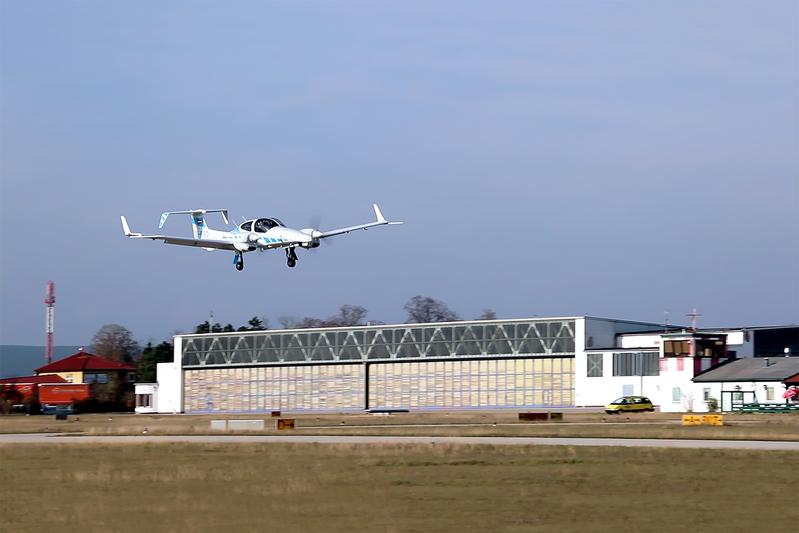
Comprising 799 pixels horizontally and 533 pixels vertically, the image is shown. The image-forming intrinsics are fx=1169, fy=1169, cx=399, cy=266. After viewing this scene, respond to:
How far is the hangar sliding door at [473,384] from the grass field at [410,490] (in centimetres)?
7087

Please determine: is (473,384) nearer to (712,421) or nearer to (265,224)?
(712,421)

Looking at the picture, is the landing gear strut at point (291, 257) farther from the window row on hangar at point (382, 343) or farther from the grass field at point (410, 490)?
the window row on hangar at point (382, 343)

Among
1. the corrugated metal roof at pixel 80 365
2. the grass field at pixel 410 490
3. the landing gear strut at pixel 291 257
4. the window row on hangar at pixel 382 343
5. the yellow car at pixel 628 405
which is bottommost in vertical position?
the yellow car at pixel 628 405

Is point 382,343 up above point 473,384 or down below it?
above

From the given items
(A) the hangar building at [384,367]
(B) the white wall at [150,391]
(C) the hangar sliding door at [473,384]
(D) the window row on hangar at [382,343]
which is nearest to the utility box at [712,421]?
(A) the hangar building at [384,367]

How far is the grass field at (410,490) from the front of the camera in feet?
83.8

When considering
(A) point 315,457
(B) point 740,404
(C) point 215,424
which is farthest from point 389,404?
(A) point 315,457

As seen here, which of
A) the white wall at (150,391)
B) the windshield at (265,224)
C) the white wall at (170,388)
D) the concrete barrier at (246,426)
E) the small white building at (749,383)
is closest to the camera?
the windshield at (265,224)

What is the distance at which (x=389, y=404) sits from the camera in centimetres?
12406

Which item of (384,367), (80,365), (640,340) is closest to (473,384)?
(384,367)

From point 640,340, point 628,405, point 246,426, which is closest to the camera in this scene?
point 246,426

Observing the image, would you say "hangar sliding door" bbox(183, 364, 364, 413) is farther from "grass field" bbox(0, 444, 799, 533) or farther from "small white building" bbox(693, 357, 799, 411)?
"grass field" bbox(0, 444, 799, 533)

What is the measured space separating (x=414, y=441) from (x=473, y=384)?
68803 millimetres

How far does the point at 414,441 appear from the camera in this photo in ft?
170
